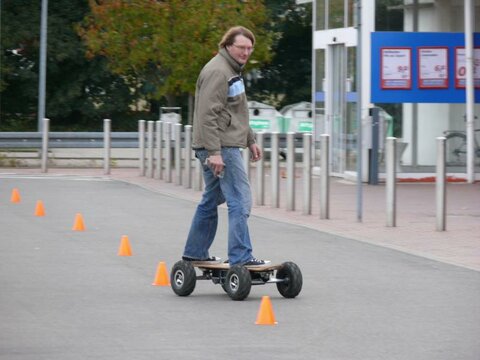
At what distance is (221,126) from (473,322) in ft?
7.58

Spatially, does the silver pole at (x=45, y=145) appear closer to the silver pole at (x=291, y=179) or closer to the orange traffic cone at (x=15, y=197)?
the orange traffic cone at (x=15, y=197)

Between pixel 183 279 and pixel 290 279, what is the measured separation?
2.48ft

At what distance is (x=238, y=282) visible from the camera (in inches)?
385

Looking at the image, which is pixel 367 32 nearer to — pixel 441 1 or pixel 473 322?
pixel 441 1

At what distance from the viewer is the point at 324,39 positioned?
2652 cm

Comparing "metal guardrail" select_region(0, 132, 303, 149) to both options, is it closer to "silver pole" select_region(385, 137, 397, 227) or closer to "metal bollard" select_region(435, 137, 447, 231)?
"silver pole" select_region(385, 137, 397, 227)

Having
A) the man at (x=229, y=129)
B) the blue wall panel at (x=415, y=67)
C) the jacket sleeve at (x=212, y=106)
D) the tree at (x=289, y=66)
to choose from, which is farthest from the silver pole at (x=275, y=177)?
the tree at (x=289, y=66)

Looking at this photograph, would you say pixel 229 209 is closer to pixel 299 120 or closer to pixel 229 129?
pixel 229 129

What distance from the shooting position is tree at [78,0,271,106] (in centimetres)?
3117

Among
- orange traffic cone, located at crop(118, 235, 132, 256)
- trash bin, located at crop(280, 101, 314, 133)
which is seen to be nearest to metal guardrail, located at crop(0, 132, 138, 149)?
trash bin, located at crop(280, 101, 314, 133)

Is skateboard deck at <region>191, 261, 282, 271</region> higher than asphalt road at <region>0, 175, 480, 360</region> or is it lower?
higher

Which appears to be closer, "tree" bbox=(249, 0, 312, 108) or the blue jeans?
the blue jeans

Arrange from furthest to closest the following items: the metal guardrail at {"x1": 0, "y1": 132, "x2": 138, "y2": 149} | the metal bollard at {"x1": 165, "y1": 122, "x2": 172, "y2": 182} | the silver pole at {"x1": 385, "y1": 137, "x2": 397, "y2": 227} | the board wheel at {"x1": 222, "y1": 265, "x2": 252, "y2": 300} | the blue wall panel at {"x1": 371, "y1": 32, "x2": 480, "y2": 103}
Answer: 1. the metal guardrail at {"x1": 0, "y1": 132, "x2": 138, "y2": 149}
2. the blue wall panel at {"x1": 371, "y1": 32, "x2": 480, "y2": 103}
3. the metal bollard at {"x1": 165, "y1": 122, "x2": 172, "y2": 182}
4. the silver pole at {"x1": 385, "y1": 137, "x2": 397, "y2": 227}
5. the board wheel at {"x1": 222, "y1": 265, "x2": 252, "y2": 300}

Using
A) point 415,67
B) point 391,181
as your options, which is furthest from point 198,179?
point 391,181
